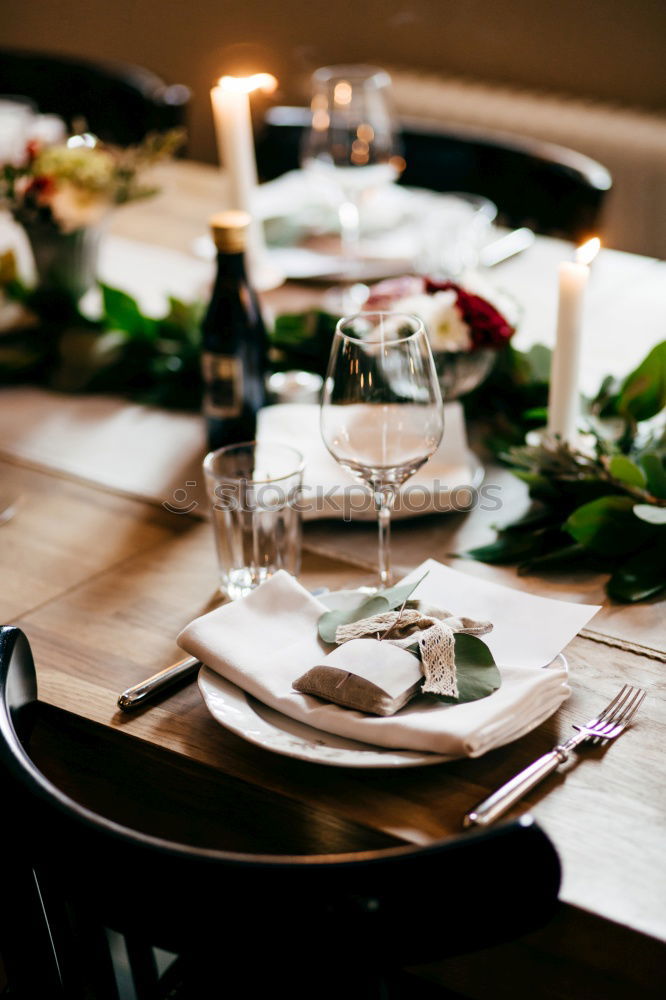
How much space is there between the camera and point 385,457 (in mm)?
905

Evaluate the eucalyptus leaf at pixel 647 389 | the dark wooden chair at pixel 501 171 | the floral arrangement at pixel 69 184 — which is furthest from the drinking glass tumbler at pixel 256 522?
the dark wooden chair at pixel 501 171

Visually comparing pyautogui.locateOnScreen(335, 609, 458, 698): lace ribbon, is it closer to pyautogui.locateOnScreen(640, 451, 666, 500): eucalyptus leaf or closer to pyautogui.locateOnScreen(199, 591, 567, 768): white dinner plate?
pyautogui.locateOnScreen(199, 591, 567, 768): white dinner plate

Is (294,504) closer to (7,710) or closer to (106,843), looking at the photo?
(7,710)

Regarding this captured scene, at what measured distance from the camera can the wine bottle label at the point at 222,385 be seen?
4.01 ft

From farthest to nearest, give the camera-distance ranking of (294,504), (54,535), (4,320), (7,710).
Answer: (4,320) < (54,535) < (294,504) < (7,710)

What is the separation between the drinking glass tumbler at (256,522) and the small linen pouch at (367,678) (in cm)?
22

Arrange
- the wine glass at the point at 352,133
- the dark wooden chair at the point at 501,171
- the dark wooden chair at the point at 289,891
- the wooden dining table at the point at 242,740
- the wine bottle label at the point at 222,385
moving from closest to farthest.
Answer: the dark wooden chair at the point at 289,891 → the wooden dining table at the point at 242,740 → the wine bottle label at the point at 222,385 → the wine glass at the point at 352,133 → the dark wooden chair at the point at 501,171

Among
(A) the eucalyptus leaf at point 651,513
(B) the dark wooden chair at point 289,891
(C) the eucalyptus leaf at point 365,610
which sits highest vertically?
(B) the dark wooden chair at point 289,891

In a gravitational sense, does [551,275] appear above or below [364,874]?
below

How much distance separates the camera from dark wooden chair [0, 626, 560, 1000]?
51 cm

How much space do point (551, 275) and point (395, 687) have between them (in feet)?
3.61

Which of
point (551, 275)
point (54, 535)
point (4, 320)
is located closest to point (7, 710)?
point (54, 535)

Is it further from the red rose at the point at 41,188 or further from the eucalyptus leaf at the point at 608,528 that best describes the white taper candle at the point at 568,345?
the red rose at the point at 41,188

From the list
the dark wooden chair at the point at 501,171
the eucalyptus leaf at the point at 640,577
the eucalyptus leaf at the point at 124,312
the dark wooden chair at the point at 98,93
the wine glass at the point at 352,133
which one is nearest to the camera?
the eucalyptus leaf at the point at 640,577
